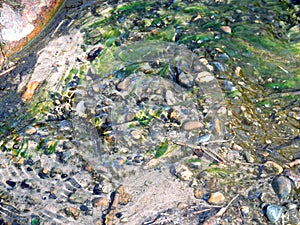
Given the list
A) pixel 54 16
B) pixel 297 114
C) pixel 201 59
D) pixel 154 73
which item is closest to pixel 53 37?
pixel 54 16

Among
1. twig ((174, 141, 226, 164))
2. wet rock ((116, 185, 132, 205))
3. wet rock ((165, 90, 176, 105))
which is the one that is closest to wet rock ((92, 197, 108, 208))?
wet rock ((116, 185, 132, 205))

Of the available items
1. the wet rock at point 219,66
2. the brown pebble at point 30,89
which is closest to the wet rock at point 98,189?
the brown pebble at point 30,89

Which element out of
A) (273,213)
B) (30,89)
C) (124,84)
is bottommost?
(273,213)

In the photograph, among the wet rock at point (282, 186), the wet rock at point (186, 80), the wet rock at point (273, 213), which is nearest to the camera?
the wet rock at point (273, 213)

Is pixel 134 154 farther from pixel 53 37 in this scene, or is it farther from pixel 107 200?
pixel 53 37

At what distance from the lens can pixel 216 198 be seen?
3217 millimetres

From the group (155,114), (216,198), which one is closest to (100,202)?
(216,198)

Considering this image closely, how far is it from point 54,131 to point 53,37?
1.27 m

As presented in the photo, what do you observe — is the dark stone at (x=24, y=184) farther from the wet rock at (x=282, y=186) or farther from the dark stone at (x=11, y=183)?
the wet rock at (x=282, y=186)

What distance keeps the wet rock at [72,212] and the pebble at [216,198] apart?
0.97m

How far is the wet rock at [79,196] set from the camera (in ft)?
10.8

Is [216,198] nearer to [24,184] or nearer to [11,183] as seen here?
[24,184]

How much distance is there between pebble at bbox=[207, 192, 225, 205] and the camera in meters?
3.20

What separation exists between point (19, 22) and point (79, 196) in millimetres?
2178
